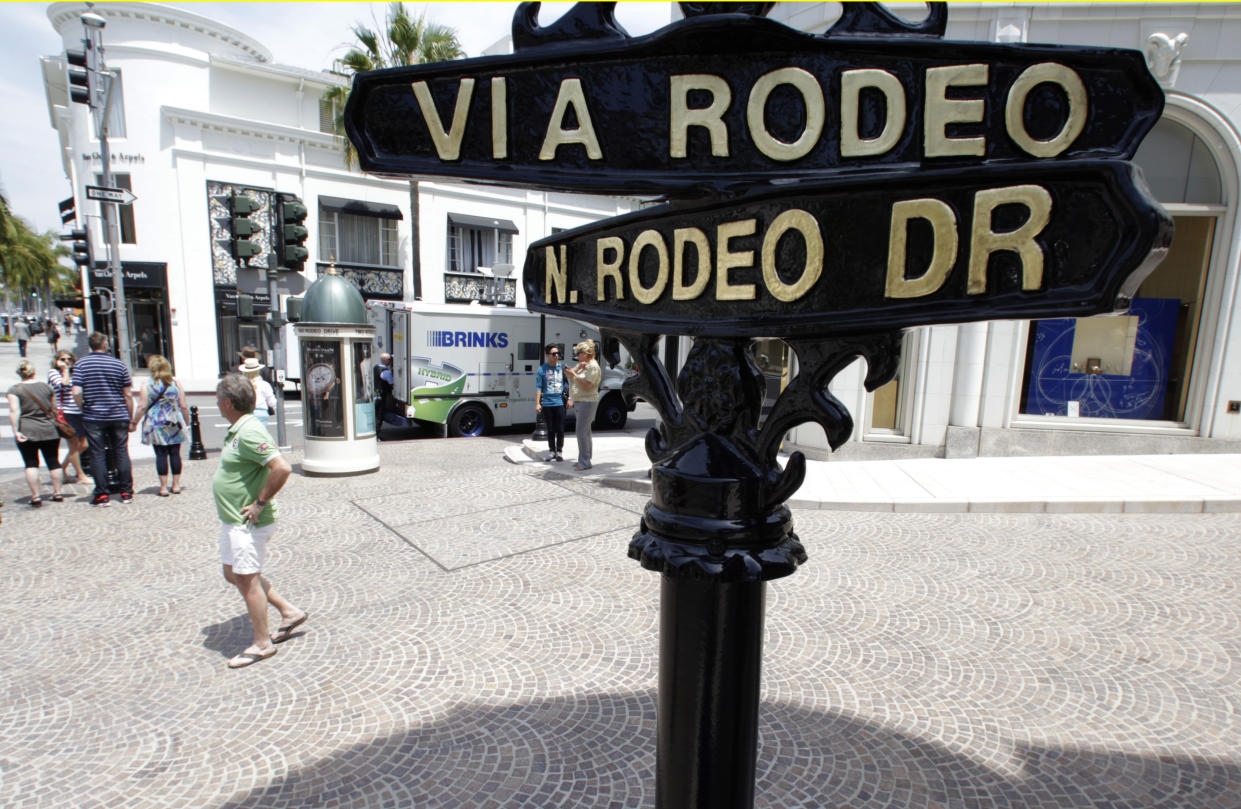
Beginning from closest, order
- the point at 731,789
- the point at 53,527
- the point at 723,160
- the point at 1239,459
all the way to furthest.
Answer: the point at 723,160 < the point at 731,789 < the point at 53,527 < the point at 1239,459

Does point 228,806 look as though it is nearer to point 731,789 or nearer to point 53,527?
point 731,789

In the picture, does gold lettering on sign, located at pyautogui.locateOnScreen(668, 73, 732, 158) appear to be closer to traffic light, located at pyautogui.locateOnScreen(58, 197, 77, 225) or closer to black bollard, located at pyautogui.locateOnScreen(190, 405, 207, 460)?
black bollard, located at pyautogui.locateOnScreen(190, 405, 207, 460)

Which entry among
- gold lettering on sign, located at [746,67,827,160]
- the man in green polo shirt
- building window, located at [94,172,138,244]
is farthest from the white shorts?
building window, located at [94,172,138,244]

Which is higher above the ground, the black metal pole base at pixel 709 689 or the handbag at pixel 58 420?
the black metal pole base at pixel 709 689

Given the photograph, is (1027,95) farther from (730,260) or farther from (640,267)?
(640,267)

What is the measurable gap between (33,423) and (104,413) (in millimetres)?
798

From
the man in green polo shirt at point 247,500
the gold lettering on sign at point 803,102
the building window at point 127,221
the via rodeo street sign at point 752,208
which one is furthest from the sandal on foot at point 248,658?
the building window at point 127,221

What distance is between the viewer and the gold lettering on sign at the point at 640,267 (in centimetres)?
127

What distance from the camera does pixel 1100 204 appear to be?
0.89 metres

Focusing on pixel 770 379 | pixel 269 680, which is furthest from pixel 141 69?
pixel 269 680

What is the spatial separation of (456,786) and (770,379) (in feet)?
31.7

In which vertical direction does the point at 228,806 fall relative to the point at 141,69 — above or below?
below

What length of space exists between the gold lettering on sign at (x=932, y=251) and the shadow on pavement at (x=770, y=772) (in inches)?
98.7

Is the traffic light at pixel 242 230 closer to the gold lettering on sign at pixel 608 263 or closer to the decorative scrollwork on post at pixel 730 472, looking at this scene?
the gold lettering on sign at pixel 608 263
